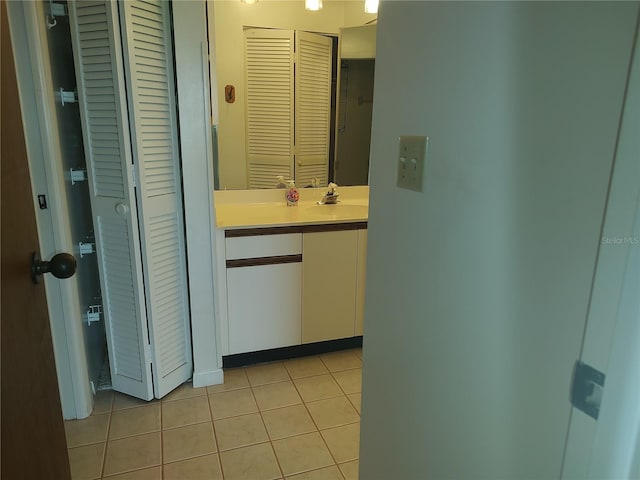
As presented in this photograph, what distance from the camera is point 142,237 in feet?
6.33

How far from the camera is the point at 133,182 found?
186 centimetres

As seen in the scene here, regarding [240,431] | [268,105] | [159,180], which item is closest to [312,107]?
[268,105]

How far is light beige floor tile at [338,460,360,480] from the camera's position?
171 centimetres

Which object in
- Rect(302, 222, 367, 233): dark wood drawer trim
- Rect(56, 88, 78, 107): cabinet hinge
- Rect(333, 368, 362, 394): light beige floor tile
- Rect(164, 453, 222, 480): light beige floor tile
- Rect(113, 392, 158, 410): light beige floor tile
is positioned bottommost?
Rect(333, 368, 362, 394): light beige floor tile

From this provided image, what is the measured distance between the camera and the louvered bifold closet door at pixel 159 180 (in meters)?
1.78

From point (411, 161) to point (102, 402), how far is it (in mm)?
2021

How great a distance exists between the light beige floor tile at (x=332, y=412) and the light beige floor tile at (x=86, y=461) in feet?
3.07

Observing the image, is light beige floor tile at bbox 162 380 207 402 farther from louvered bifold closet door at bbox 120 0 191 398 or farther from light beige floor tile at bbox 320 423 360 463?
light beige floor tile at bbox 320 423 360 463

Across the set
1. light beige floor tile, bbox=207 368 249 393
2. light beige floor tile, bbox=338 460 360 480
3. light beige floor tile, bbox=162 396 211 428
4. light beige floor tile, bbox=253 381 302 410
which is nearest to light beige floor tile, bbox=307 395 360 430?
light beige floor tile, bbox=253 381 302 410

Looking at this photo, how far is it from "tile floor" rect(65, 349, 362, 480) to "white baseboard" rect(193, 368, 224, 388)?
3cm

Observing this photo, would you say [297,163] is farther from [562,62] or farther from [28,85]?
[562,62]

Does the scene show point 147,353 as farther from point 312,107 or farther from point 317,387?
point 312,107

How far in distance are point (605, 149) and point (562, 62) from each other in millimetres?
147

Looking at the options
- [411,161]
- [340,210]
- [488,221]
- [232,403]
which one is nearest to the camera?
[488,221]
